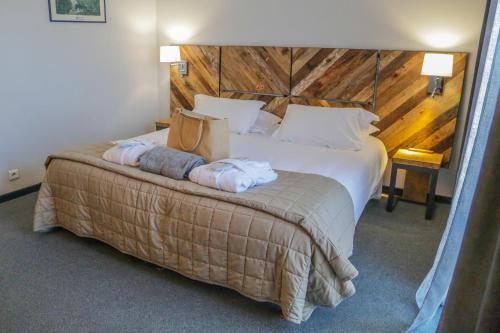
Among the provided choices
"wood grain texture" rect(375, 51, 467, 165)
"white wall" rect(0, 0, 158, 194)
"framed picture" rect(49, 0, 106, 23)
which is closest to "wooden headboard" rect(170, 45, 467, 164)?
"wood grain texture" rect(375, 51, 467, 165)

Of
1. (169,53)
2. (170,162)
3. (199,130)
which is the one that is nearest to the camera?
(170,162)

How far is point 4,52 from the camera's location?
3389mm

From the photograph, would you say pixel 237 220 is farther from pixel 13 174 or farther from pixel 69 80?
pixel 69 80

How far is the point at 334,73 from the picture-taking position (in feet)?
Answer: 12.8

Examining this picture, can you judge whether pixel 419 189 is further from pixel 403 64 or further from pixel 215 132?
pixel 215 132

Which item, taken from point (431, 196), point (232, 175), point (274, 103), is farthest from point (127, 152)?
point (431, 196)

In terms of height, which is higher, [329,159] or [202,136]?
[202,136]

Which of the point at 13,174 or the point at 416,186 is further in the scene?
the point at 416,186

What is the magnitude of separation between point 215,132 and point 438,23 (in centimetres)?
222

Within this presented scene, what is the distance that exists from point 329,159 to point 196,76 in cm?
214

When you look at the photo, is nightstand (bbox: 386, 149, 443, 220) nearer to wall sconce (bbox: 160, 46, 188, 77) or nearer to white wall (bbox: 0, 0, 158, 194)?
Result: wall sconce (bbox: 160, 46, 188, 77)

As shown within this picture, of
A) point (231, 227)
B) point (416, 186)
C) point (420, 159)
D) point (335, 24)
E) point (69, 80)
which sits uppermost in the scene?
point (335, 24)

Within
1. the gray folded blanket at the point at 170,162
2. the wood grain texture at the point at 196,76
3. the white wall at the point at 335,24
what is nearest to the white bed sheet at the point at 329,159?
the gray folded blanket at the point at 170,162

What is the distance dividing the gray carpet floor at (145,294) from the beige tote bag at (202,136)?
2.64 ft
